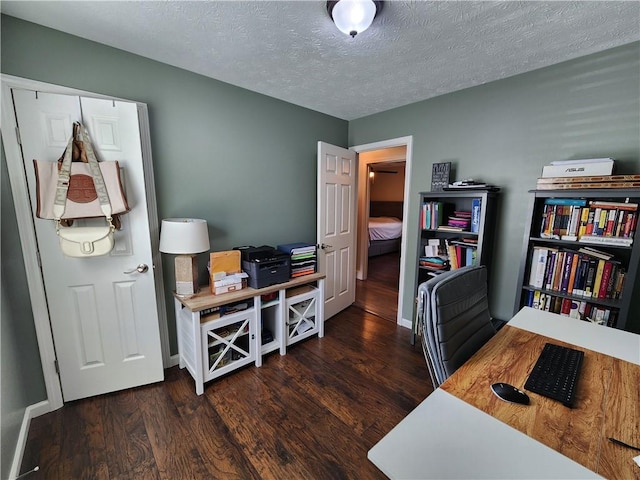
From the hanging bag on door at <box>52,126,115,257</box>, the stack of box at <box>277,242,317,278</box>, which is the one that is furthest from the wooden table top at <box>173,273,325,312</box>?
the hanging bag on door at <box>52,126,115,257</box>

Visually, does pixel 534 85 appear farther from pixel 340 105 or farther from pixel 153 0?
pixel 153 0

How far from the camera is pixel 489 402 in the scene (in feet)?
2.82

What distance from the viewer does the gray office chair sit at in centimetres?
105

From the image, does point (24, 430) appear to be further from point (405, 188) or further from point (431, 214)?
point (405, 188)

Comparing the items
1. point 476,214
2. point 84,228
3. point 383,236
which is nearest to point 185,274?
point 84,228

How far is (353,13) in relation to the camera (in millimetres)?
1268

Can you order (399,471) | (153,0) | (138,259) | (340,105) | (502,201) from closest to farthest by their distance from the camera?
(399,471)
(153,0)
(138,259)
(502,201)
(340,105)

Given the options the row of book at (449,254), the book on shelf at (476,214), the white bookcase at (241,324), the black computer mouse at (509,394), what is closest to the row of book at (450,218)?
the book on shelf at (476,214)

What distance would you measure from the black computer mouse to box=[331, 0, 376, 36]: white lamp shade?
1.66m

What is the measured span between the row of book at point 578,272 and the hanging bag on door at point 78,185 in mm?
2845

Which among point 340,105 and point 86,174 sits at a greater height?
point 340,105

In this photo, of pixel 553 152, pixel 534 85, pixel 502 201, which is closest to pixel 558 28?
pixel 534 85

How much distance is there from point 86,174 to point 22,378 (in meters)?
1.28

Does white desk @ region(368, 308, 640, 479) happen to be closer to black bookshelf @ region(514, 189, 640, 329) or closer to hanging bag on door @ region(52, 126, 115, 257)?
black bookshelf @ region(514, 189, 640, 329)
